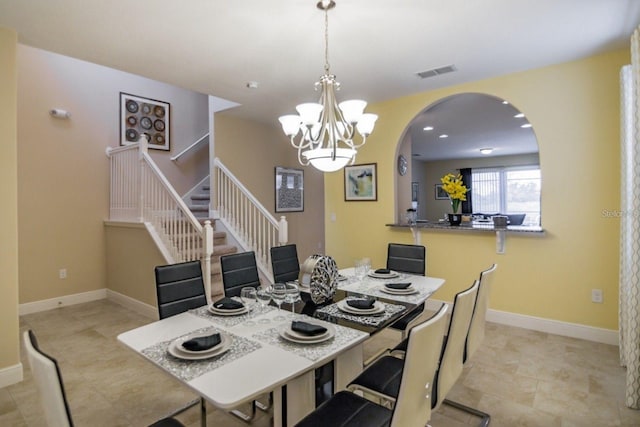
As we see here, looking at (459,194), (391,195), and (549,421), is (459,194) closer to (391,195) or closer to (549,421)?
(391,195)

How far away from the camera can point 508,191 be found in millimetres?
9758

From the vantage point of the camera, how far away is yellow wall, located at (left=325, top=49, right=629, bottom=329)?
316 centimetres

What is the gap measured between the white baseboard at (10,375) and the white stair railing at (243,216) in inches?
97.1

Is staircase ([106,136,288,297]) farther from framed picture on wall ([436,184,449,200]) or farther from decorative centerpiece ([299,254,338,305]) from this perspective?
framed picture on wall ([436,184,449,200])

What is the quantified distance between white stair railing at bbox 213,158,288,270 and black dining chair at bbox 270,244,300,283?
118cm

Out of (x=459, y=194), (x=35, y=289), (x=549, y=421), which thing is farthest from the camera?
(x=35, y=289)

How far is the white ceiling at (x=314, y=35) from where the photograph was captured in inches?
93.0

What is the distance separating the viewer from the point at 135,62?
3.20 metres

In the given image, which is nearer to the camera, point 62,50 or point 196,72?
point 62,50

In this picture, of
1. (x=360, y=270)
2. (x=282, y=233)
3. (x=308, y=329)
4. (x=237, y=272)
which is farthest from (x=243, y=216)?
(x=308, y=329)


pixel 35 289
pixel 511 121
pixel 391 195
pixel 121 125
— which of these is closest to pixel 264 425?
pixel 391 195

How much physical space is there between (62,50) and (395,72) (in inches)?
120

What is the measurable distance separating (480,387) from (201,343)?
6.84ft

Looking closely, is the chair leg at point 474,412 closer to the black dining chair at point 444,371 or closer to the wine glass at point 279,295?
the black dining chair at point 444,371
